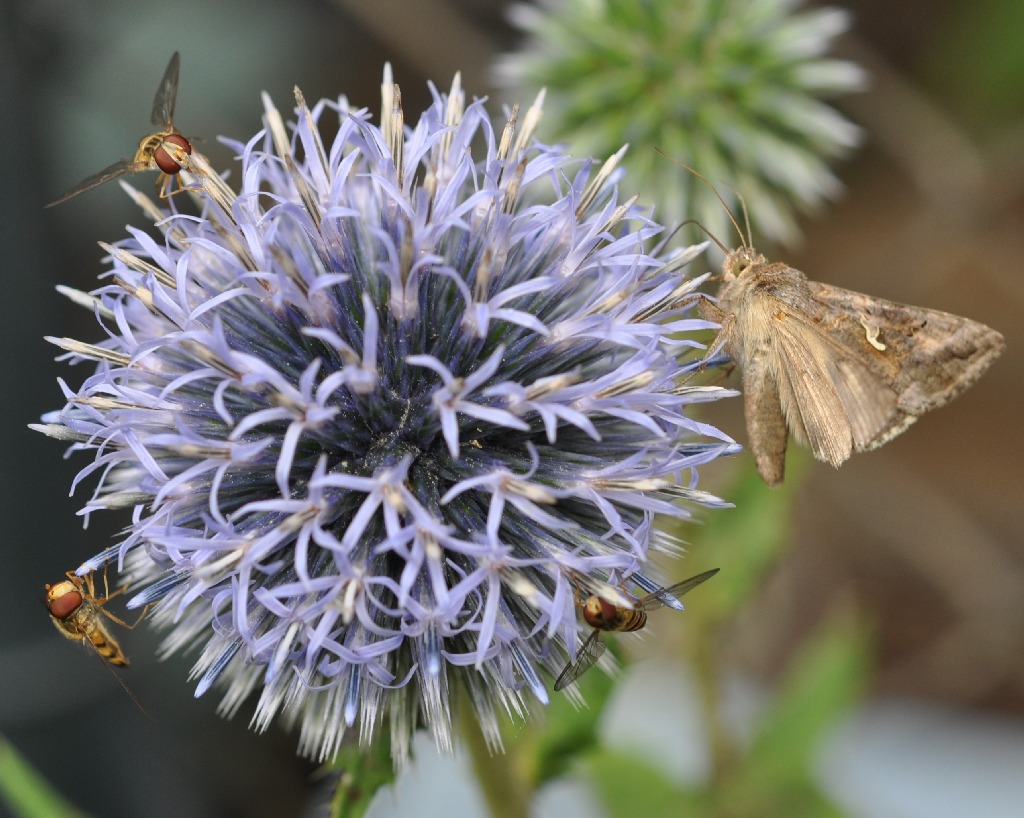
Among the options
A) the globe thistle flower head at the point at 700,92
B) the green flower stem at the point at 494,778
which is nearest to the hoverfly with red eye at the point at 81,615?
the green flower stem at the point at 494,778

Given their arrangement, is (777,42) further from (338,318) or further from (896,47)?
(896,47)

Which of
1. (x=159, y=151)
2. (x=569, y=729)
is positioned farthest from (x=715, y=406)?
(x=159, y=151)

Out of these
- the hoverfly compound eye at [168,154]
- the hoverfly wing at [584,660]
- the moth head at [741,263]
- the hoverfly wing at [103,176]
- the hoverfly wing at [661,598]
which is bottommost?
the hoverfly wing at [584,660]

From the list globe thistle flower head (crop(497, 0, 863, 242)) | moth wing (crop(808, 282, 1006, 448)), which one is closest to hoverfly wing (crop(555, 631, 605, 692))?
moth wing (crop(808, 282, 1006, 448))

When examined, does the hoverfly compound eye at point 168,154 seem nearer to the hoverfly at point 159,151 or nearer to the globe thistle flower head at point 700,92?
the hoverfly at point 159,151

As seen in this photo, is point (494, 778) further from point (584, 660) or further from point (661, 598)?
point (661, 598)

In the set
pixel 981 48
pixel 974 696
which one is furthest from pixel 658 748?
pixel 981 48
